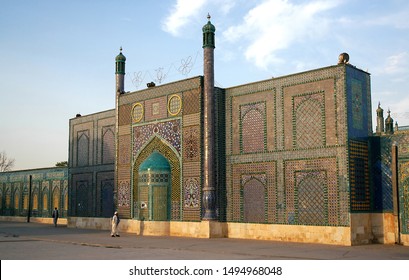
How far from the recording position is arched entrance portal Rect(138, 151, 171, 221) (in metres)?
22.7

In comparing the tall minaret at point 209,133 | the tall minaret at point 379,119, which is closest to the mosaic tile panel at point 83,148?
the tall minaret at point 209,133

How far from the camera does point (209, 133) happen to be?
Answer: 21344 millimetres

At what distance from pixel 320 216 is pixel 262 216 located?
269 centimetres

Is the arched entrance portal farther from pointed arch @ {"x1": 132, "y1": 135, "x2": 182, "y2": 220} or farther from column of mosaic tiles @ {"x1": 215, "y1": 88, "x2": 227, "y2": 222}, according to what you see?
column of mosaic tiles @ {"x1": 215, "y1": 88, "x2": 227, "y2": 222}

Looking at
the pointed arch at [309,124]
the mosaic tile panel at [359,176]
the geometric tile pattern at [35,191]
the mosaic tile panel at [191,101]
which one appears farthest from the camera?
the geometric tile pattern at [35,191]

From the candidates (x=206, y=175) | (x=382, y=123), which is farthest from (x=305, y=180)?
(x=382, y=123)

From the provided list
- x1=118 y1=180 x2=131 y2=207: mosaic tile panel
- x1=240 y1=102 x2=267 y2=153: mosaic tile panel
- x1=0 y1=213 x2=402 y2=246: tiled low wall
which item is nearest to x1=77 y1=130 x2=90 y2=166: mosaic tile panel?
x1=118 y1=180 x2=131 y2=207: mosaic tile panel

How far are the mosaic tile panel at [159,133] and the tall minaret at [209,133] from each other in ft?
5.78

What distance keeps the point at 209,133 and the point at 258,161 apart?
102 inches

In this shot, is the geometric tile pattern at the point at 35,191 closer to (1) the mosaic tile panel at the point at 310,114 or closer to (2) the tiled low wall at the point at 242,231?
(2) the tiled low wall at the point at 242,231

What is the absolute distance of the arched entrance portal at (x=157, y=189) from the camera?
2267 cm

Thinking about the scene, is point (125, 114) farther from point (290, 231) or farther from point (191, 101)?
point (290, 231)

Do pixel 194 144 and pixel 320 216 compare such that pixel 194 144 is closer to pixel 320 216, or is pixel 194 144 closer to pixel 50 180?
pixel 320 216

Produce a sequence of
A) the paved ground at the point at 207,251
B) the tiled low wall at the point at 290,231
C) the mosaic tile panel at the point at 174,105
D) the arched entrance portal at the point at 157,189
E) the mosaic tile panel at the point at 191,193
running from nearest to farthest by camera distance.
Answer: the paved ground at the point at 207,251, the tiled low wall at the point at 290,231, the mosaic tile panel at the point at 191,193, the arched entrance portal at the point at 157,189, the mosaic tile panel at the point at 174,105
